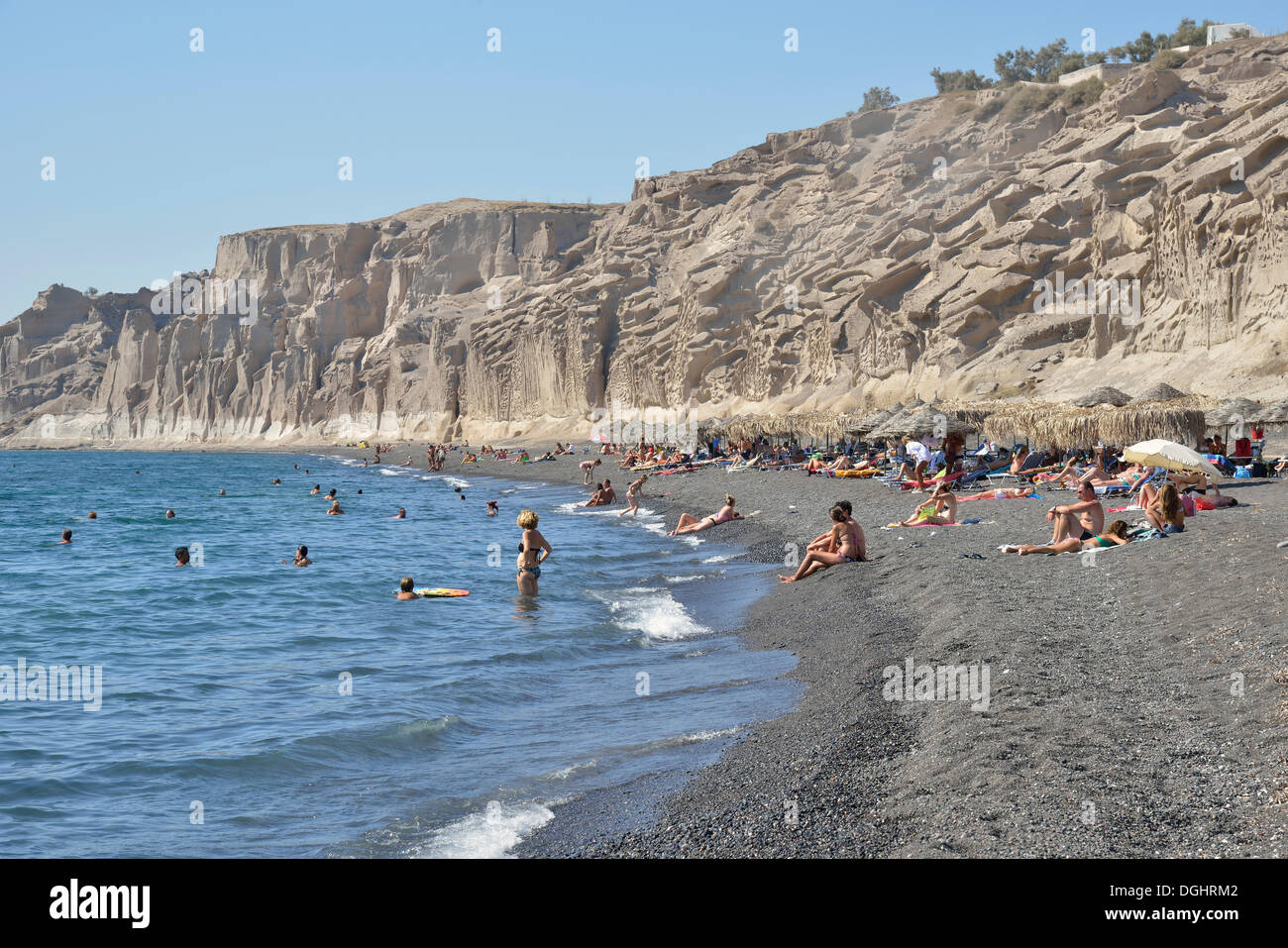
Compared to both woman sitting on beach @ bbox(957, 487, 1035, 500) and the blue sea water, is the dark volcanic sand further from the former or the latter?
woman sitting on beach @ bbox(957, 487, 1035, 500)

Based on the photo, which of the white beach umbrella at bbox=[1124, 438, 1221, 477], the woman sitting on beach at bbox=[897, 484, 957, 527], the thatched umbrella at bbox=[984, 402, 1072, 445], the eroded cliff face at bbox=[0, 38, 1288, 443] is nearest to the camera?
the white beach umbrella at bbox=[1124, 438, 1221, 477]

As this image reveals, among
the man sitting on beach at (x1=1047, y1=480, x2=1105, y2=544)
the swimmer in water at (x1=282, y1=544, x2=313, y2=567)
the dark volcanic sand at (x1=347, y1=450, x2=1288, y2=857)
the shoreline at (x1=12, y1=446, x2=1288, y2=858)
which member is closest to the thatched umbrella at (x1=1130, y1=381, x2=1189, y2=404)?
the man sitting on beach at (x1=1047, y1=480, x2=1105, y2=544)

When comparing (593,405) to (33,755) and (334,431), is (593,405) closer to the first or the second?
(334,431)

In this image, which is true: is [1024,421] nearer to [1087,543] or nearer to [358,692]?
[1087,543]

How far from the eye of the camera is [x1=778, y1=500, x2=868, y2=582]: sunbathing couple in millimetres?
13758

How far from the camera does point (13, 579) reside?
61.6ft

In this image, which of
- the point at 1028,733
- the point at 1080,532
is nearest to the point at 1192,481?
the point at 1080,532

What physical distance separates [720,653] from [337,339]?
292 feet

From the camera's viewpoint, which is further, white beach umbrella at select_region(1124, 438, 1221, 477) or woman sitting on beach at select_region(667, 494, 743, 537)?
woman sitting on beach at select_region(667, 494, 743, 537)

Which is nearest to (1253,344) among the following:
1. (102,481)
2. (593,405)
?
(593,405)

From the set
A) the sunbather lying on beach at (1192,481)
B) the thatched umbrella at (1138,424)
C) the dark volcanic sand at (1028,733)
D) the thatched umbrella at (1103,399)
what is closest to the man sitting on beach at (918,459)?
the thatched umbrella at (1138,424)

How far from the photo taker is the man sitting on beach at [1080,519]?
12320 millimetres

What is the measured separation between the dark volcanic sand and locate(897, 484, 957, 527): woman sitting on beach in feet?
14.7

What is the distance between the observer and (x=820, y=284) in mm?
50156
